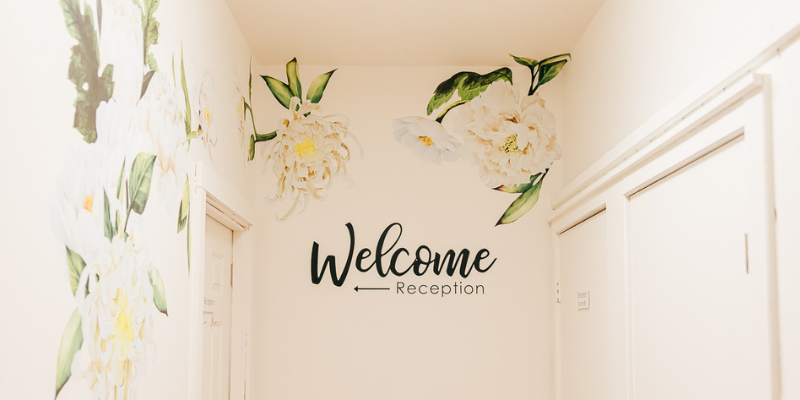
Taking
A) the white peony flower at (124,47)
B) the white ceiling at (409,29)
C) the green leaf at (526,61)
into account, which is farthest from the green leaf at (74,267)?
the green leaf at (526,61)

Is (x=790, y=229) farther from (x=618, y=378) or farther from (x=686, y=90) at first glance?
(x=618, y=378)

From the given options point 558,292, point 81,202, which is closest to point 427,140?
point 558,292

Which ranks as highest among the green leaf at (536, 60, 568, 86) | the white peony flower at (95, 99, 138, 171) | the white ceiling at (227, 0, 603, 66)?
the white ceiling at (227, 0, 603, 66)

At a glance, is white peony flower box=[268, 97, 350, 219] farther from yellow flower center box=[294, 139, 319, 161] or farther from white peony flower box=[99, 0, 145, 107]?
white peony flower box=[99, 0, 145, 107]

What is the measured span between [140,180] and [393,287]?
1796 millimetres

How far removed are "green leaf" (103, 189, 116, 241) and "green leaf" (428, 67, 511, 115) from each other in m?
2.16

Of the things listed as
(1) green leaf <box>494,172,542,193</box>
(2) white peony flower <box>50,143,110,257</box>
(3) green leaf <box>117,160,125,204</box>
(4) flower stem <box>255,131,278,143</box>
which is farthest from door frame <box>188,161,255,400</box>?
(1) green leaf <box>494,172,542,193</box>

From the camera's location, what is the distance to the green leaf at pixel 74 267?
1.36 metres

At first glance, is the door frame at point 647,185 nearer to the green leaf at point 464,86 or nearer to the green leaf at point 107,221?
the green leaf at point 464,86

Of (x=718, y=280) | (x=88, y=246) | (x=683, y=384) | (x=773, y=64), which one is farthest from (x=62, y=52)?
(x=683, y=384)

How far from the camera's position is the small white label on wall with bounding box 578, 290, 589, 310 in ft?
9.64

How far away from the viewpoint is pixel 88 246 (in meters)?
1.45

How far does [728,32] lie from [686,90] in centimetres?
21

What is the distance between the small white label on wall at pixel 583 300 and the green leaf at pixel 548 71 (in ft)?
3.45
